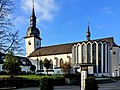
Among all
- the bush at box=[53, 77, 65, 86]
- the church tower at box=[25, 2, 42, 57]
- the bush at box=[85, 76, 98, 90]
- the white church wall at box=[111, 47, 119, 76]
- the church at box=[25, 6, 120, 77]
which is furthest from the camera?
the church tower at box=[25, 2, 42, 57]

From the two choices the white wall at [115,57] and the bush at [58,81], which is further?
the white wall at [115,57]

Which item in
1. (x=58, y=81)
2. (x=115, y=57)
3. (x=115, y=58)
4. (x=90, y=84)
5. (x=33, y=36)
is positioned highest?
(x=33, y=36)

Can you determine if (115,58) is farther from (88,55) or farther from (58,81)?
(58,81)

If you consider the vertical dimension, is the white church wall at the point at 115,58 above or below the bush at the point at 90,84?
above

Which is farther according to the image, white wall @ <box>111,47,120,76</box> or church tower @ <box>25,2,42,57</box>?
church tower @ <box>25,2,42,57</box>

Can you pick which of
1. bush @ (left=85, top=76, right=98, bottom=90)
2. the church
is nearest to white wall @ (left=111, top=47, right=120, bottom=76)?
the church

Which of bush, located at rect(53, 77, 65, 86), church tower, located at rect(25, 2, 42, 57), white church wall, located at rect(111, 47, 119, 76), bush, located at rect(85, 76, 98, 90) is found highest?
church tower, located at rect(25, 2, 42, 57)

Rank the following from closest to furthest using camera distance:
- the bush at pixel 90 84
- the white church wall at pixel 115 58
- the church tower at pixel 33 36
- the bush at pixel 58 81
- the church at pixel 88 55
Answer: the bush at pixel 90 84, the bush at pixel 58 81, the church at pixel 88 55, the white church wall at pixel 115 58, the church tower at pixel 33 36

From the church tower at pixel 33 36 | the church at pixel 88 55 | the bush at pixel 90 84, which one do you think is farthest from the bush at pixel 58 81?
the church tower at pixel 33 36

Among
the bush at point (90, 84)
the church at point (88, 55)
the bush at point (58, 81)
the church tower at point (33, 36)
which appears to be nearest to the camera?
the bush at point (90, 84)

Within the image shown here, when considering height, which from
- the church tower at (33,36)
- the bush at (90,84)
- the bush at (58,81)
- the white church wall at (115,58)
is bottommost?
the bush at (58,81)

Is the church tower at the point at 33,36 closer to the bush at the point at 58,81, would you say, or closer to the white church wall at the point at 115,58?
the white church wall at the point at 115,58

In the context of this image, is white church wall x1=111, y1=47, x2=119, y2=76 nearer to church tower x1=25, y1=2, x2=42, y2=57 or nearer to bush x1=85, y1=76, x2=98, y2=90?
church tower x1=25, y1=2, x2=42, y2=57

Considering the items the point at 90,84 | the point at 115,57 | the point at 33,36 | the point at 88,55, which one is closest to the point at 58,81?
the point at 90,84
